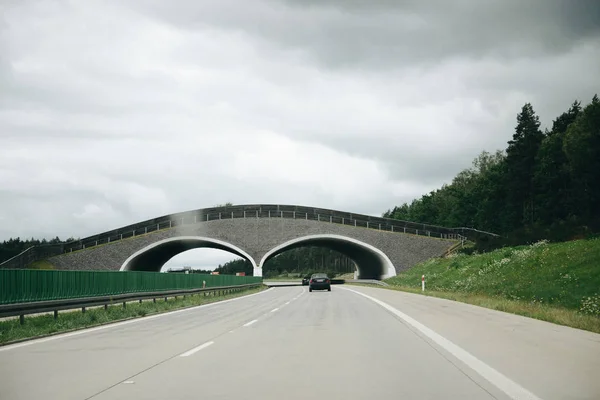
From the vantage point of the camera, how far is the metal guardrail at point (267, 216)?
67.1 meters

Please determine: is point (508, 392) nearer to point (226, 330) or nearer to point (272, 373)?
point (272, 373)

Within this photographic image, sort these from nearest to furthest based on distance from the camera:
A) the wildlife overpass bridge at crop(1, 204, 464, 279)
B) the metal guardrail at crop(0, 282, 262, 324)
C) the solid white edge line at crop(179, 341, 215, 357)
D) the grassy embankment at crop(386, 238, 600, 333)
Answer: the solid white edge line at crop(179, 341, 215, 357) → the metal guardrail at crop(0, 282, 262, 324) → the grassy embankment at crop(386, 238, 600, 333) → the wildlife overpass bridge at crop(1, 204, 464, 279)

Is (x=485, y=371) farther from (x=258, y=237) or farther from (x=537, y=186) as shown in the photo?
(x=537, y=186)

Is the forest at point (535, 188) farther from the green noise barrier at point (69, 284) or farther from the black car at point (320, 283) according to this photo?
the green noise barrier at point (69, 284)

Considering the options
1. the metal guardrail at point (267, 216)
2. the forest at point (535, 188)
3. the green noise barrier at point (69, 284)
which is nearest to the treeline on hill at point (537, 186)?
the forest at point (535, 188)

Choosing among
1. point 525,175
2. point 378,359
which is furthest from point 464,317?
point 525,175

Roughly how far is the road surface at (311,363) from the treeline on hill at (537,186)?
27.7m

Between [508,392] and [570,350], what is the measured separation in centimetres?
370

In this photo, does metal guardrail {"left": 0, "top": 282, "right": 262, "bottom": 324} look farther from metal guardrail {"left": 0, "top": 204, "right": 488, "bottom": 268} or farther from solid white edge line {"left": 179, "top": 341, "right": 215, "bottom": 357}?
metal guardrail {"left": 0, "top": 204, "right": 488, "bottom": 268}

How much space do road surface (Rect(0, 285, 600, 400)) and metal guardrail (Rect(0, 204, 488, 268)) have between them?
55260mm

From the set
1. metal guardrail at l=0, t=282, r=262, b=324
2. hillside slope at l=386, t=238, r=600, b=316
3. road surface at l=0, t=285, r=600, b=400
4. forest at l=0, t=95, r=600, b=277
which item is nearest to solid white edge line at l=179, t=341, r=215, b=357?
road surface at l=0, t=285, r=600, b=400

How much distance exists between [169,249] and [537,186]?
47048mm

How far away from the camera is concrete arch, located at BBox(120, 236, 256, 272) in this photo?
6644 centimetres

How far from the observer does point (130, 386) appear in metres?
6.76
